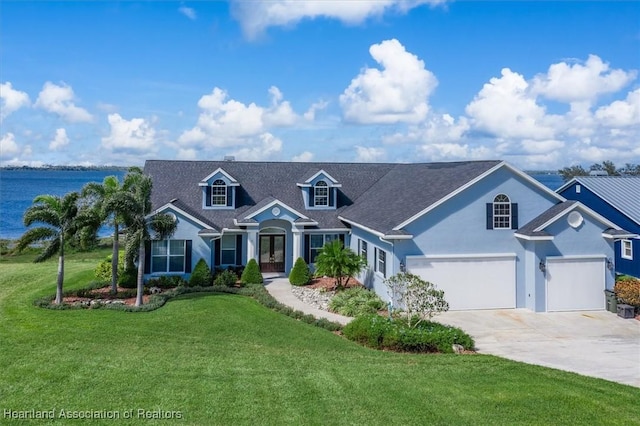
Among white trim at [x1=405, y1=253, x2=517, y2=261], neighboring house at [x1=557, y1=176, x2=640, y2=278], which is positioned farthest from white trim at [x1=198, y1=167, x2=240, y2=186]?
neighboring house at [x1=557, y1=176, x2=640, y2=278]

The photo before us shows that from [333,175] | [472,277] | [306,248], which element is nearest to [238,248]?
[306,248]

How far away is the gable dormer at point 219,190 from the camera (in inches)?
1037

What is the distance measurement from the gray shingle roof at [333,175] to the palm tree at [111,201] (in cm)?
392

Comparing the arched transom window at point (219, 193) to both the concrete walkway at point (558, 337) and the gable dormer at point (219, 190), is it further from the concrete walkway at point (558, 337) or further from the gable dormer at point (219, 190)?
the concrete walkway at point (558, 337)

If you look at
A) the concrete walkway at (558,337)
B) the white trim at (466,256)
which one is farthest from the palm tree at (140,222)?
the white trim at (466,256)

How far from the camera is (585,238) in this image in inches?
765

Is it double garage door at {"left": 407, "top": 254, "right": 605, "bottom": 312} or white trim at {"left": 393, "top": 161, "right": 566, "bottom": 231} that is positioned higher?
white trim at {"left": 393, "top": 161, "right": 566, "bottom": 231}

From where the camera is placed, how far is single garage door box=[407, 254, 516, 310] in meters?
19.2

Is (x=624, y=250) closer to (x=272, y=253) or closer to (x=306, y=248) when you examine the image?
(x=306, y=248)

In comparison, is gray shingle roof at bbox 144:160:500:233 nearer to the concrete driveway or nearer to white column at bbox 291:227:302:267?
white column at bbox 291:227:302:267

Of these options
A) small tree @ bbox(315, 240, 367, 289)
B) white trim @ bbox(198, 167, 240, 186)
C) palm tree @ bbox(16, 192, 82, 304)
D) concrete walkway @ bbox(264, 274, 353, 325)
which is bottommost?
concrete walkway @ bbox(264, 274, 353, 325)

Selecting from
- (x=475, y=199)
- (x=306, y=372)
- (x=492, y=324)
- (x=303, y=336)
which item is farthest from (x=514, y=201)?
(x=306, y=372)

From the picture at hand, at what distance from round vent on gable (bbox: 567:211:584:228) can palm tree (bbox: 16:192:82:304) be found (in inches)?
807

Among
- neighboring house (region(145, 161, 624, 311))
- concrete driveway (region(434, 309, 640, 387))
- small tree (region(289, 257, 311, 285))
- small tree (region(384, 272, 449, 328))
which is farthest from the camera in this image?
small tree (region(289, 257, 311, 285))
